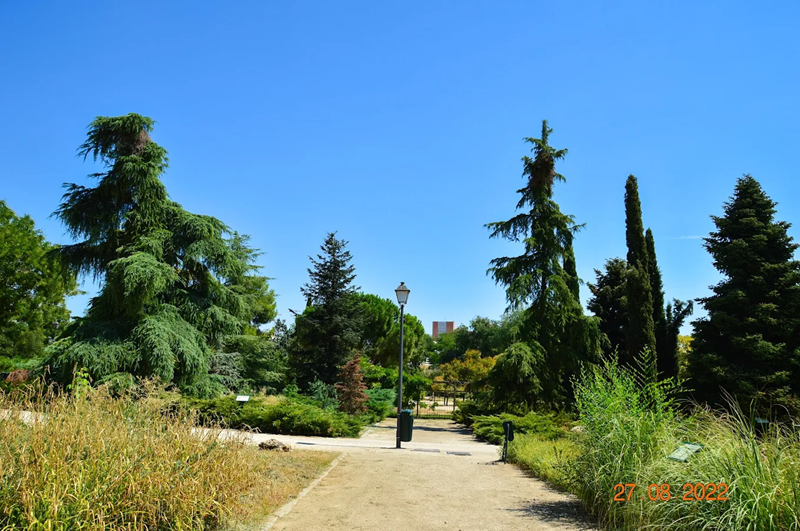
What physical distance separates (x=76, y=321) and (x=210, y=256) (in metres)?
5.85

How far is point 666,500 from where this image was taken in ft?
15.4

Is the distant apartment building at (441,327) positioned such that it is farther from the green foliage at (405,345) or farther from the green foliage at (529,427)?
the green foliage at (529,427)

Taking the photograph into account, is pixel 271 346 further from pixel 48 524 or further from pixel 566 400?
pixel 48 524

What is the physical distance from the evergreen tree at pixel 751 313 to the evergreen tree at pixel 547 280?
4527mm

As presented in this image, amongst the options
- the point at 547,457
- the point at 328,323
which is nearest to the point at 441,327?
the point at 328,323

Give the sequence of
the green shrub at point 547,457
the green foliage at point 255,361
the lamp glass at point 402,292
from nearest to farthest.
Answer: the green shrub at point 547,457 < the lamp glass at point 402,292 < the green foliage at point 255,361

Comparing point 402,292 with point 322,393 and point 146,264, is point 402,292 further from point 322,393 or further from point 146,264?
point 322,393

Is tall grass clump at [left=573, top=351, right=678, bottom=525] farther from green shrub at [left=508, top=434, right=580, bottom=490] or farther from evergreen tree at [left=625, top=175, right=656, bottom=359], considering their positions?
evergreen tree at [left=625, top=175, right=656, bottom=359]

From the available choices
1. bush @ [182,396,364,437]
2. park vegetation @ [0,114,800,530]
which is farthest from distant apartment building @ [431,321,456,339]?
bush @ [182,396,364,437]

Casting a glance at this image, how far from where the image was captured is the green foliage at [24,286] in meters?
31.7

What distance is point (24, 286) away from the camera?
107 ft
